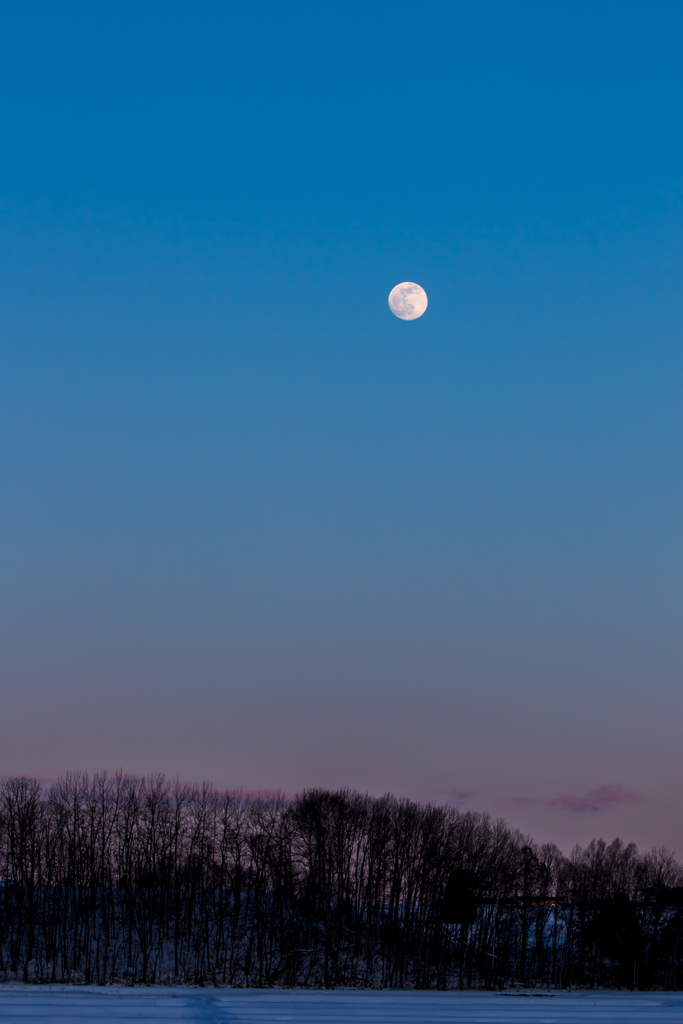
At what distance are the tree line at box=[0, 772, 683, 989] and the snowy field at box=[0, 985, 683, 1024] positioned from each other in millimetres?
30809

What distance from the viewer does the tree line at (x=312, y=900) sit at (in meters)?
75.6

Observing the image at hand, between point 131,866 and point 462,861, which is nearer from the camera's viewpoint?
point 131,866

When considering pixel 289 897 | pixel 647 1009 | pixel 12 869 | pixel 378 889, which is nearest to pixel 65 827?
pixel 12 869

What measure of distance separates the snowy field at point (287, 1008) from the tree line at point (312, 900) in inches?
1213

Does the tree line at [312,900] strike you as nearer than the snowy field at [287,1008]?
No

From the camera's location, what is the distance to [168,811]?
89625mm

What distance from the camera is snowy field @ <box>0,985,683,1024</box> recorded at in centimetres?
2994

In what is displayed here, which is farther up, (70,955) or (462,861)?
(462,861)

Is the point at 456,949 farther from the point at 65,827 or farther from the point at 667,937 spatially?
the point at 65,827

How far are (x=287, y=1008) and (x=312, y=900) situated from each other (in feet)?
179

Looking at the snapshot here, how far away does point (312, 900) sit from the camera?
87.2 m

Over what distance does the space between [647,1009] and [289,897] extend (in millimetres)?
49518

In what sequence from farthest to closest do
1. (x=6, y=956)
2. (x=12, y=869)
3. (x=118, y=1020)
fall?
(x=12, y=869), (x=6, y=956), (x=118, y=1020)

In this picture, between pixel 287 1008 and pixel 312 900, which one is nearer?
pixel 287 1008
